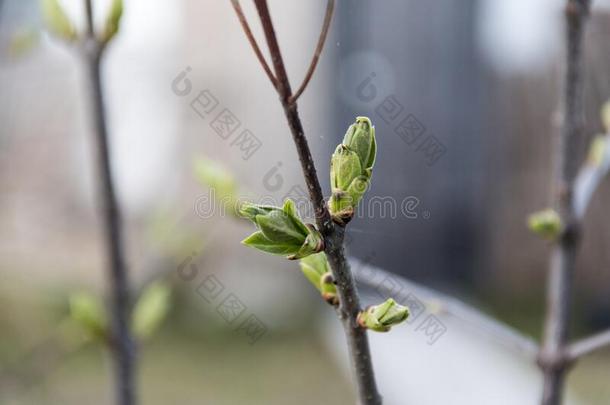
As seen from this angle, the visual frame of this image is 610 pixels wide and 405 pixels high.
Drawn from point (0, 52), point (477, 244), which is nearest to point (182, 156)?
point (477, 244)

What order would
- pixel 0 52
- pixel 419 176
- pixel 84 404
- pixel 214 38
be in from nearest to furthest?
1. pixel 0 52
2. pixel 84 404
3. pixel 419 176
4. pixel 214 38

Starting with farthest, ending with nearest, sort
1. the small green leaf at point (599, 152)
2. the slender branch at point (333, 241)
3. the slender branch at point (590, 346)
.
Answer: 1. the small green leaf at point (599, 152)
2. the slender branch at point (590, 346)
3. the slender branch at point (333, 241)

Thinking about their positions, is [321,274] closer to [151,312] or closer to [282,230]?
[282,230]

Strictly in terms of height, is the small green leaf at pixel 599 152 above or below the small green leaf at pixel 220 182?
below

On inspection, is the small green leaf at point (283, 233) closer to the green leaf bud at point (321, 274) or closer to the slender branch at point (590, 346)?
the green leaf bud at point (321, 274)

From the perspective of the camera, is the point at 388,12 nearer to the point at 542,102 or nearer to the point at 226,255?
the point at 542,102

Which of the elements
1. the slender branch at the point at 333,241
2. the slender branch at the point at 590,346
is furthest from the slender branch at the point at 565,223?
the slender branch at the point at 333,241

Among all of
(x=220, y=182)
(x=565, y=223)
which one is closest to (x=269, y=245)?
(x=220, y=182)
